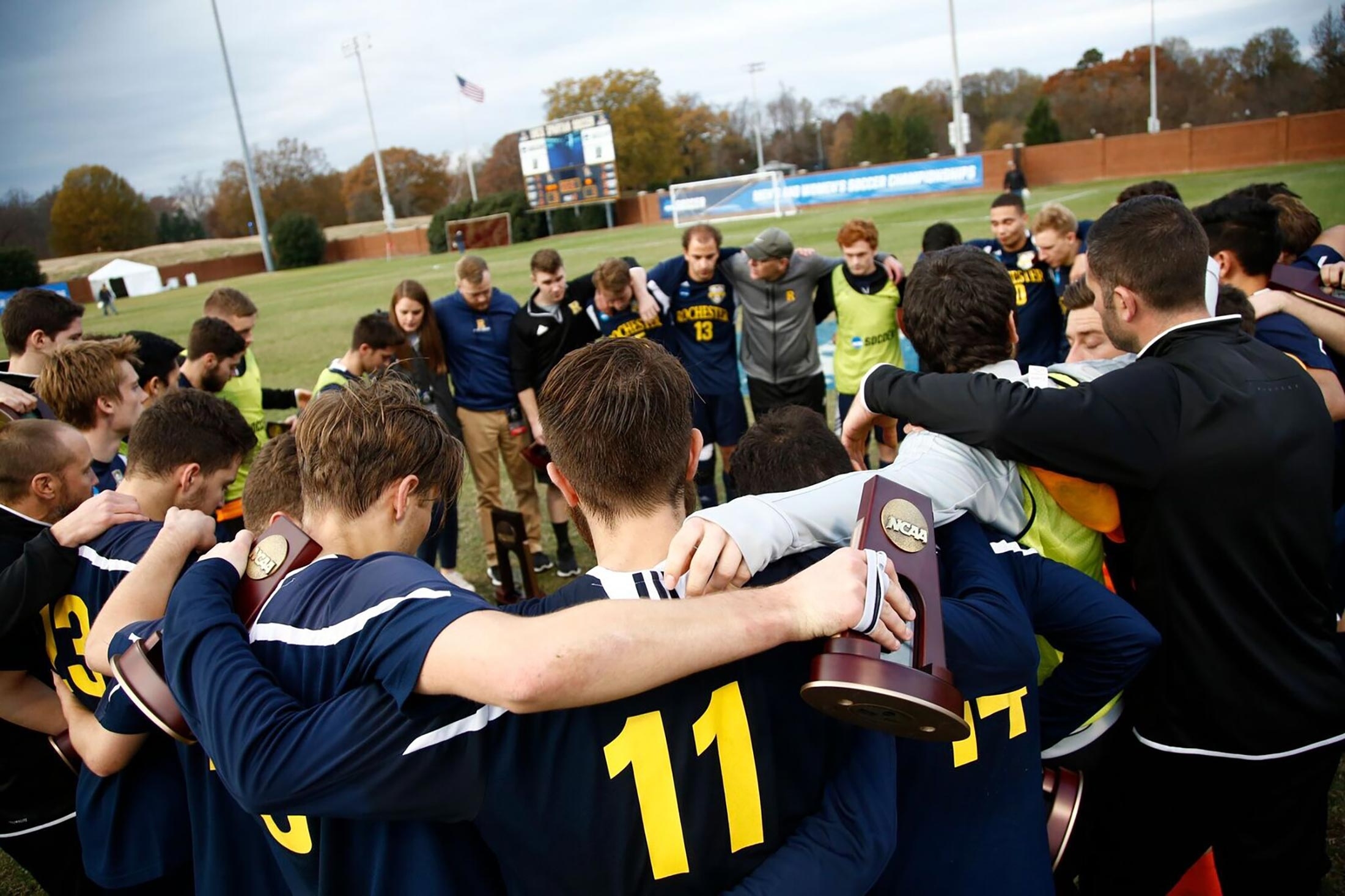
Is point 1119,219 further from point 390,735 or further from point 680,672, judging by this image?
point 390,735

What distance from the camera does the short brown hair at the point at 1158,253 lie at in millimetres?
2086

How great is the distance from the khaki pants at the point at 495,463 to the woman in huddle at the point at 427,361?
25 cm

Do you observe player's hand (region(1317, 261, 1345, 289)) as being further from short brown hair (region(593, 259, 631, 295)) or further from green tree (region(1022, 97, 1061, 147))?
green tree (region(1022, 97, 1061, 147))

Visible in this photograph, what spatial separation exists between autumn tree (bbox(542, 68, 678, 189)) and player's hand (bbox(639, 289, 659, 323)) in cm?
7105

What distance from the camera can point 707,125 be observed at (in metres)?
82.6

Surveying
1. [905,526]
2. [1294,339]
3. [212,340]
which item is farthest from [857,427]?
[212,340]

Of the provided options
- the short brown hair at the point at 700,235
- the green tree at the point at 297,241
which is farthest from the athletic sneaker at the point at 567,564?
the green tree at the point at 297,241

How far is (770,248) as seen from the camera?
20.9ft

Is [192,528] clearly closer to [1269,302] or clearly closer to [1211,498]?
[1211,498]

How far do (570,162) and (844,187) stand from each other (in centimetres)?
1674

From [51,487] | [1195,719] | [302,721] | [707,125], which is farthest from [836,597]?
[707,125]

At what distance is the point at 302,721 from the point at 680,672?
642mm

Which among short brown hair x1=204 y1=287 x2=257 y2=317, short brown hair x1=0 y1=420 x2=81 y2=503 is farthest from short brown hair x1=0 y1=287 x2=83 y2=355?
short brown hair x1=0 y1=420 x2=81 y2=503

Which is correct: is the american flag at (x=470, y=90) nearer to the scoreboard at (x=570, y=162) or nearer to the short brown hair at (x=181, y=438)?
the scoreboard at (x=570, y=162)
